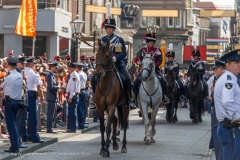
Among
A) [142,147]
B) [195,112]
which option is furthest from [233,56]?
[195,112]

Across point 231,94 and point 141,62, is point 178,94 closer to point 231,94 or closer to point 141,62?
point 141,62

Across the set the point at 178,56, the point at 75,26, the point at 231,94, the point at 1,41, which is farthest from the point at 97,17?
the point at 231,94

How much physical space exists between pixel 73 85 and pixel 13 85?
6081 millimetres

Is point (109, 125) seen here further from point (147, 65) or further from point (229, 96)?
point (229, 96)

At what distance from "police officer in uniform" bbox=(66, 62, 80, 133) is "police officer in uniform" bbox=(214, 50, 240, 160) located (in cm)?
1135

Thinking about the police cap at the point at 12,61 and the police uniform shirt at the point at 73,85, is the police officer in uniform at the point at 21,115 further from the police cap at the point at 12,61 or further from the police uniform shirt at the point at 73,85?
the police uniform shirt at the point at 73,85

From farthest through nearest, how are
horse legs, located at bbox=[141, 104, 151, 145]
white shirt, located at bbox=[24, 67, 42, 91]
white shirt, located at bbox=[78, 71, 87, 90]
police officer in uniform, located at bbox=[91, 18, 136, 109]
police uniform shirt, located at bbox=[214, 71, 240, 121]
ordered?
white shirt, located at bbox=[78, 71, 87, 90] < horse legs, located at bbox=[141, 104, 151, 145] < white shirt, located at bbox=[24, 67, 42, 91] < police officer in uniform, located at bbox=[91, 18, 136, 109] < police uniform shirt, located at bbox=[214, 71, 240, 121]

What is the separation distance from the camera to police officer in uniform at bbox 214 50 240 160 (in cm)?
1123

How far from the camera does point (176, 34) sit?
3637 inches

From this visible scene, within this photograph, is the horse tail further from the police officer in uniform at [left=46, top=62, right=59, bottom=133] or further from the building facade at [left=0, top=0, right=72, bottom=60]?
the building facade at [left=0, top=0, right=72, bottom=60]

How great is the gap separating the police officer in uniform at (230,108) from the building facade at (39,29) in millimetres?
29072

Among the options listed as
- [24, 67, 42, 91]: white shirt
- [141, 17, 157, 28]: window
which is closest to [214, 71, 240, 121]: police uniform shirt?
[24, 67, 42, 91]: white shirt

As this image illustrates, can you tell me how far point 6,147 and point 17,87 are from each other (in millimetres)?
1779

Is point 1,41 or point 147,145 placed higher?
point 1,41
